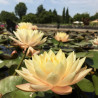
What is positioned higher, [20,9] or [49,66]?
[20,9]

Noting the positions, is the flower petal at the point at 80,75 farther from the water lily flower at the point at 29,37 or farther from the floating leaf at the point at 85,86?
the water lily flower at the point at 29,37

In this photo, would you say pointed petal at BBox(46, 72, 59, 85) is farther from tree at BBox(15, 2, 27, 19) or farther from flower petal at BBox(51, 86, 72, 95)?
tree at BBox(15, 2, 27, 19)

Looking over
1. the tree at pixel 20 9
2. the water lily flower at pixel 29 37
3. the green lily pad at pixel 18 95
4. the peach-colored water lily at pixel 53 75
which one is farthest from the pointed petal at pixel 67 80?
the tree at pixel 20 9

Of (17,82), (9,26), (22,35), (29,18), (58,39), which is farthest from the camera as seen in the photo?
(29,18)

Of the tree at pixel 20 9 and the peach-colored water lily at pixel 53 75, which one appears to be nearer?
the peach-colored water lily at pixel 53 75

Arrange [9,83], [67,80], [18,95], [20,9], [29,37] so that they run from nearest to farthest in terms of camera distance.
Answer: [67,80]
[18,95]
[9,83]
[29,37]
[20,9]

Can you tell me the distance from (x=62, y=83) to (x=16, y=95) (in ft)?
0.73

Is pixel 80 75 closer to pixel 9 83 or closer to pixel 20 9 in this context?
pixel 9 83

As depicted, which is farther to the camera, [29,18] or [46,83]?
[29,18]

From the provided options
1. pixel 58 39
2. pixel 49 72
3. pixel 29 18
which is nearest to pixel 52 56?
pixel 49 72

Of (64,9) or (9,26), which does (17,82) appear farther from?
(64,9)

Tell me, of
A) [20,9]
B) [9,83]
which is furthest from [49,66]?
[20,9]

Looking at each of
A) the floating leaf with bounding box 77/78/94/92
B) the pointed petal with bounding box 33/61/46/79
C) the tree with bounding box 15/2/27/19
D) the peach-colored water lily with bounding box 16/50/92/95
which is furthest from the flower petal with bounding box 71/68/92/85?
the tree with bounding box 15/2/27/19

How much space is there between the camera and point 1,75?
50.0 inches
